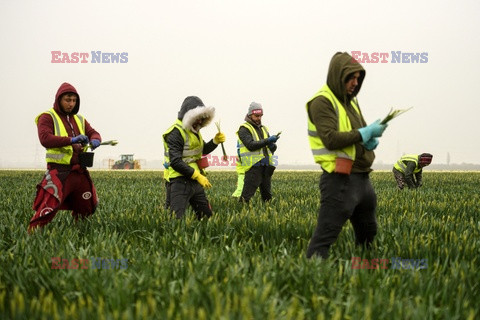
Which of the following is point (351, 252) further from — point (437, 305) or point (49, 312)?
point (49, 312)

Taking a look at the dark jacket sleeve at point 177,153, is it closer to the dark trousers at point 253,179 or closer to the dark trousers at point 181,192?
the dark trousers at point 181,192

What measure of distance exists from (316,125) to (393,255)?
154 cm

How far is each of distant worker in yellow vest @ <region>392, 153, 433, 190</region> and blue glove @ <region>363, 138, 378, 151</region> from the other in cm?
834

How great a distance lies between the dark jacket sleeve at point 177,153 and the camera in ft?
16.4

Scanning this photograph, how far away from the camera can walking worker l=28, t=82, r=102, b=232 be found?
4688 millimetres

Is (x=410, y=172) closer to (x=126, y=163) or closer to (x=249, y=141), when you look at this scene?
(x=249, y=141)

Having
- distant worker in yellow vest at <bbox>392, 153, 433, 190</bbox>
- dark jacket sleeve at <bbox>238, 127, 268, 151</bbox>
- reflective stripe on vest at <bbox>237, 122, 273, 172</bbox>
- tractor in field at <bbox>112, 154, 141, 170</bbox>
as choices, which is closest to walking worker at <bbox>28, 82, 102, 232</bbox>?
dark jacket sleeve at <bbox>238, 127, 268, 151</bbox>

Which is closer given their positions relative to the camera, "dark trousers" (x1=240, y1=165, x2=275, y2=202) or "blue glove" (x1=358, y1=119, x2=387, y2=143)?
"blue glove" (x1=358, y1=119, x2=387, y2=143)

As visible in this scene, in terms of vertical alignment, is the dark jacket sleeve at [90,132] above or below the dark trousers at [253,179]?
above

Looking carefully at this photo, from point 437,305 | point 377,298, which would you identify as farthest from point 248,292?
point 437,305

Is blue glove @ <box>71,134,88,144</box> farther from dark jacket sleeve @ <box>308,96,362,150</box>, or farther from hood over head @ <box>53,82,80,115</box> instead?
dark jacket sleeve @ <box>308,96,362,150</box>

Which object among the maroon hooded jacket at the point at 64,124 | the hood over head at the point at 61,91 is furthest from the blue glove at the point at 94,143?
the hood over head at the point at 61,91

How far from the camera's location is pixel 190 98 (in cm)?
520

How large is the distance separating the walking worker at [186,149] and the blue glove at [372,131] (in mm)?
2289
